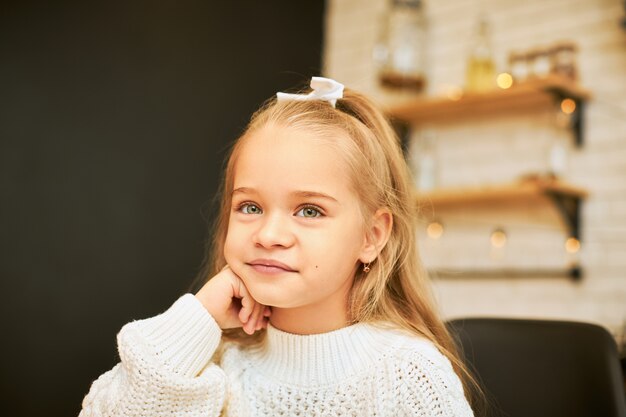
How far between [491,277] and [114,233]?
160cm

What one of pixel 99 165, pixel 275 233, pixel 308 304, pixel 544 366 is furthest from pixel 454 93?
pixel 275 233

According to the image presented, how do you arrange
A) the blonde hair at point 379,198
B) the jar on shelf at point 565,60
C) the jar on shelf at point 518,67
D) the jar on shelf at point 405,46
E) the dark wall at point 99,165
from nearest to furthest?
the blonde hair at point 379,198, the dark wall at point 99,165, the jar on shelf at point 565,60, the jar on shelf at point 518,67, the jar on shelf at point 405,46

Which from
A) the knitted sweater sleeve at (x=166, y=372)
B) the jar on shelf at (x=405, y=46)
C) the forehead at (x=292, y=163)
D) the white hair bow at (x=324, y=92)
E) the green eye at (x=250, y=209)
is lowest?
the knitted sweater sleeve at (x=166, y=372)

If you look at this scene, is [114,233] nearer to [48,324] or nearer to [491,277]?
[48,324]

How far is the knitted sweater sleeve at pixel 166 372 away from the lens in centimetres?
117

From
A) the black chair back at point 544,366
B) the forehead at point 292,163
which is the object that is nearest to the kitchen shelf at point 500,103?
the black chair back at point 544,366

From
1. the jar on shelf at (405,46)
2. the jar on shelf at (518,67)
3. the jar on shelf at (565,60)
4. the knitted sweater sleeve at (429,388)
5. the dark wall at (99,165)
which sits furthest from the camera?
the jar on shelf at (405,46)

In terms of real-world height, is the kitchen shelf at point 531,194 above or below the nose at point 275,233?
above

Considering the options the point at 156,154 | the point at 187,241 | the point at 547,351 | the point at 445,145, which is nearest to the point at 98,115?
the point at 156,154

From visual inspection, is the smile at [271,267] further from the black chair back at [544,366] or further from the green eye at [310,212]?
the black chair back at [544,366]

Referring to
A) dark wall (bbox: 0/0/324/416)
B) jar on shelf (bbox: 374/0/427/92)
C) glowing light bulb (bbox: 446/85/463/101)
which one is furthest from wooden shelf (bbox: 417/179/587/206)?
dark wall (bbox: 0/0/324/416)

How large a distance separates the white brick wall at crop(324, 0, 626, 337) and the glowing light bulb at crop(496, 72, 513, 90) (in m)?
0.11

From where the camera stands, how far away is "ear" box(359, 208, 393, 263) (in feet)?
4.30

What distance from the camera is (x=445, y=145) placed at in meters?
3.40
